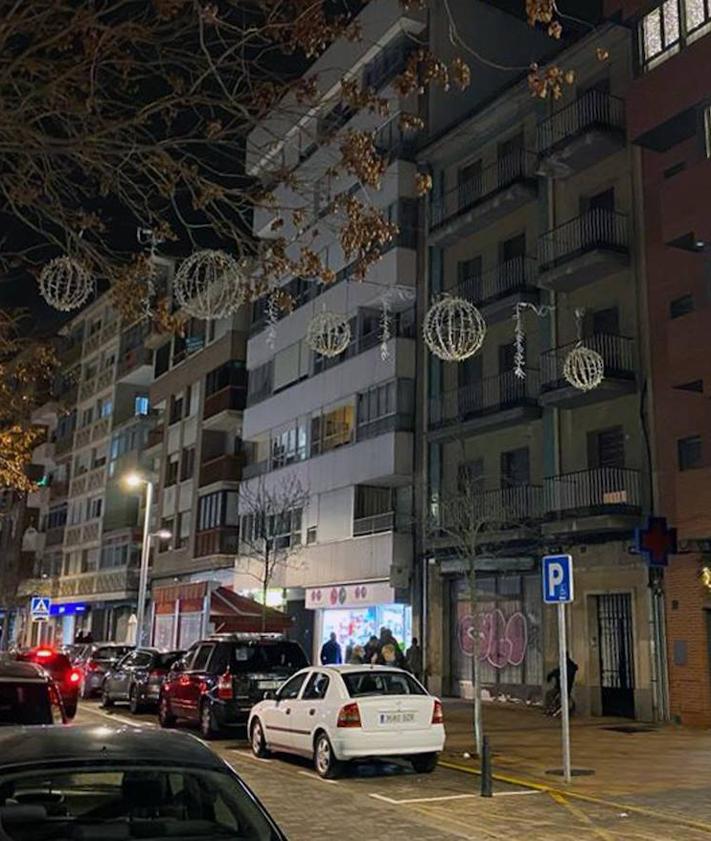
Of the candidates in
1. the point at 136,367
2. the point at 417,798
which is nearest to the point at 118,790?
the point at 417,798

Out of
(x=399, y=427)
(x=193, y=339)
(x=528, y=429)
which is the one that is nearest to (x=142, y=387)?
(x=193, y=339)

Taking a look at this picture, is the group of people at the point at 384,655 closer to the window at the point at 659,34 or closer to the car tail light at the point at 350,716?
the car tail light at the point at 350,716

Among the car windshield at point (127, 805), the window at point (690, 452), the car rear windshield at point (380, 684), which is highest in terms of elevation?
the window at point (690, 452)

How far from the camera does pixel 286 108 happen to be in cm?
834

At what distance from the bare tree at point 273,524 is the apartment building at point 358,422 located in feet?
0.41

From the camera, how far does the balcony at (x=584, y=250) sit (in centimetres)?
2503

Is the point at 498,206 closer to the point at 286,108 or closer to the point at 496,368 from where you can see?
the point at 496,368

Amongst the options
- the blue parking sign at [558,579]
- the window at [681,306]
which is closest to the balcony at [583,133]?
the window at [681,306]

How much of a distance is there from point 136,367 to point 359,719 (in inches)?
1776

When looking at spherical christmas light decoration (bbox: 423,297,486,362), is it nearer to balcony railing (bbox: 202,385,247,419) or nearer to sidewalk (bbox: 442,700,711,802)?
sidewalk (bbox: 442,700,711,802)

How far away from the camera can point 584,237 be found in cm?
2609

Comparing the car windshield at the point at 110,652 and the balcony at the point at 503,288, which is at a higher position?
the balcony at the point at 503,288

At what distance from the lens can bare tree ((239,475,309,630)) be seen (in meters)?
36.1

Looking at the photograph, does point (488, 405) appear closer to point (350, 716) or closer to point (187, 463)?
point (350, 716)
